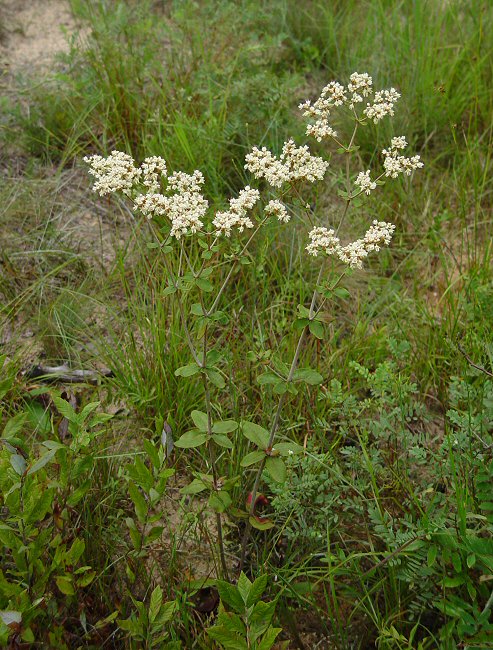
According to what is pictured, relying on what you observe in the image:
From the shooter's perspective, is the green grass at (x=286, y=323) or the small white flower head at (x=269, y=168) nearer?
the small white flower head at (x=269, y=168)

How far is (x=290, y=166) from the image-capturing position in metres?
1.76

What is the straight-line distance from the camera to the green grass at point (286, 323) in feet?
6.05

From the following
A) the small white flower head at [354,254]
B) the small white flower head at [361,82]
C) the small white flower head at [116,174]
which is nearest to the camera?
the small white flower head at [354,254]

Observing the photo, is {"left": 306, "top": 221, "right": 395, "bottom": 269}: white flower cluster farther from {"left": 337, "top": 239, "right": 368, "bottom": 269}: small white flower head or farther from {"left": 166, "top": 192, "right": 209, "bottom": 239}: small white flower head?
{"left": 166, "top": 192, "right": 209, "bottom": 239}: small white flower head

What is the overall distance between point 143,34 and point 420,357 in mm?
2643

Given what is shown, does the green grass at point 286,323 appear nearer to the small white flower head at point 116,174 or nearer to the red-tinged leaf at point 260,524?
the red-tinged leaf at point 260,524

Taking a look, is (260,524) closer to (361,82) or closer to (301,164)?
(301,164)

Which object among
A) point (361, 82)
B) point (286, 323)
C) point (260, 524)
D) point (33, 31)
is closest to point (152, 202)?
point (361, 82)

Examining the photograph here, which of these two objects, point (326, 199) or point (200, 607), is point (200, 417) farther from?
point (326, 199)

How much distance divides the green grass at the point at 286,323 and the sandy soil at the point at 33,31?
309 mm

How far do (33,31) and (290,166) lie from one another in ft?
11.2

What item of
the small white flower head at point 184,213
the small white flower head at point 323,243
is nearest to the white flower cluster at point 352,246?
the small white flower head at point 323,243

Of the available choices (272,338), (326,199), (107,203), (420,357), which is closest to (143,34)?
(107,203)

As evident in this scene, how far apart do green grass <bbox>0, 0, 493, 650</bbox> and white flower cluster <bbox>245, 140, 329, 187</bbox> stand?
15.0 inches
